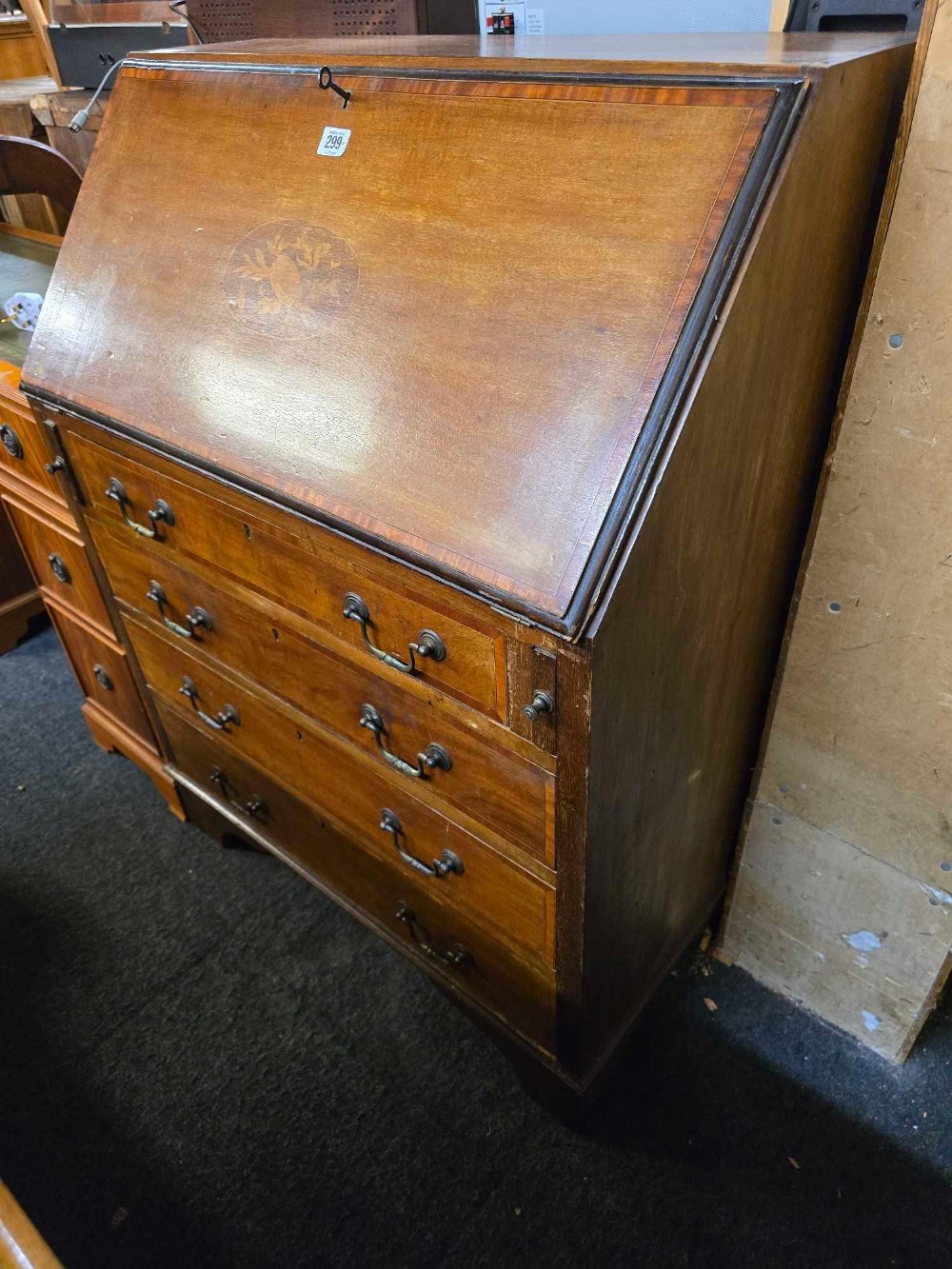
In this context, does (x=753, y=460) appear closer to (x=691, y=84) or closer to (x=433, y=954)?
(x=691, y=84)

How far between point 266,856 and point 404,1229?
760mm

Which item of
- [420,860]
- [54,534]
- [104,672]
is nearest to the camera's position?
[420,860]

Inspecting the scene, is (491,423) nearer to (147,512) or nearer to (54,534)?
(147,512)

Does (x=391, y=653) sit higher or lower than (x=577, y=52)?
lower

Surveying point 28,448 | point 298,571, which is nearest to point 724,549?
point 298,571

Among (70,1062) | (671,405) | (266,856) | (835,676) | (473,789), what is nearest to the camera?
(671,405)

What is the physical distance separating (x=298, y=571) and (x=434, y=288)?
1.18 feet

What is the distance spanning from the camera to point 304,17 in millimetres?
1370

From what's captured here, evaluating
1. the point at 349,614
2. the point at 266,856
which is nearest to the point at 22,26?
the point at 266,856

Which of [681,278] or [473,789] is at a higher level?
[681,278]

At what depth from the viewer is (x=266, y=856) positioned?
1790 millimetres

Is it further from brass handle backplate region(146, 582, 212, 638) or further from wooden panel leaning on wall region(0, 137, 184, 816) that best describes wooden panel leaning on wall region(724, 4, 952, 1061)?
wooden panel leaning on wall region(0, 137, 184, 816)

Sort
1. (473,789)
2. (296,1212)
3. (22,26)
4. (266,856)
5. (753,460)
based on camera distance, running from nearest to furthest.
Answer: (753,460) → (473,789) → (296,1212) → (266,856) → (22,26)

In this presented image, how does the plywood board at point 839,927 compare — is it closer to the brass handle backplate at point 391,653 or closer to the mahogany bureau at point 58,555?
the brass handle backplate at point 391,653
